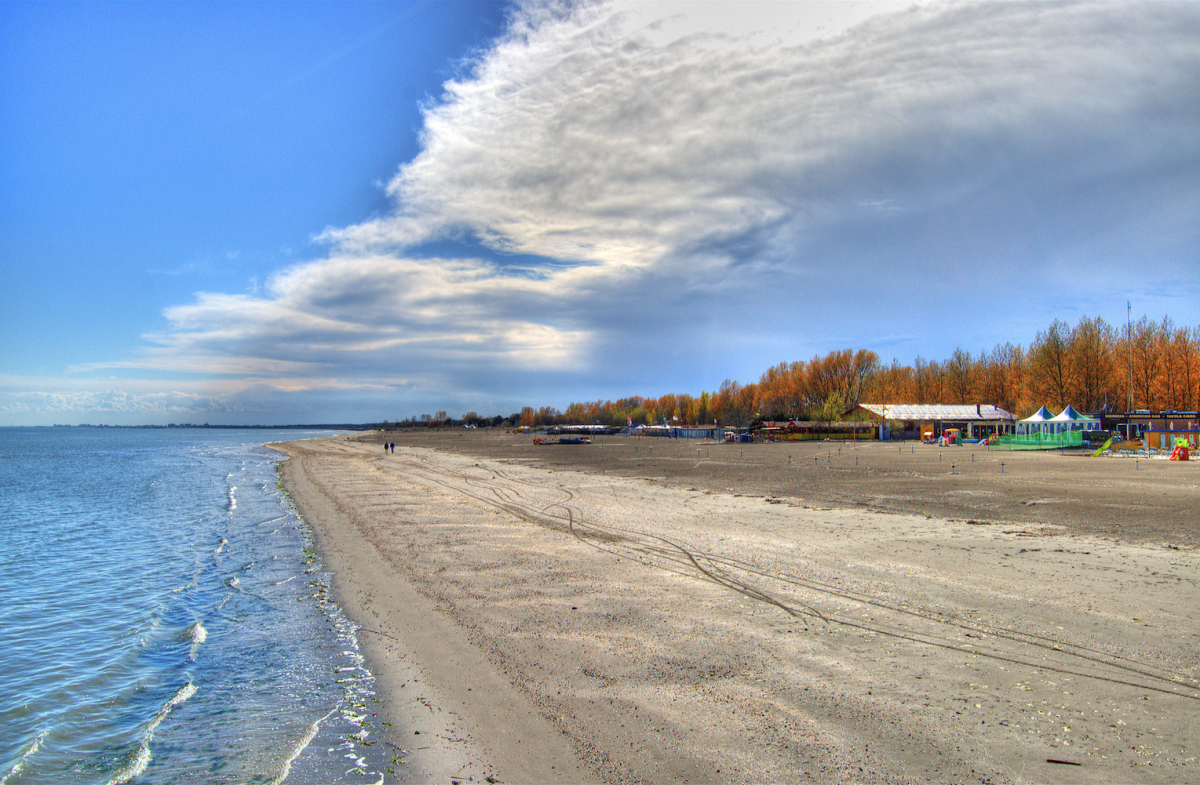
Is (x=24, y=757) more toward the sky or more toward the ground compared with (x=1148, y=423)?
more toward the ground

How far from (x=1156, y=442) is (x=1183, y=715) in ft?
190

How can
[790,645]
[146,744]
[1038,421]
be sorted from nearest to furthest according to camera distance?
[146,744] → [790,645] → [1038,421]

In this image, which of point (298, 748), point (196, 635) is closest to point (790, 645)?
point (298, 748)

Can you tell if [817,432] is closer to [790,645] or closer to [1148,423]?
[1148,423]

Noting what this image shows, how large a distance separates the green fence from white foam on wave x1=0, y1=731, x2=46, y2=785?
219 feet

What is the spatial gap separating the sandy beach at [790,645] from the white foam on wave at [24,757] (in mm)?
3529

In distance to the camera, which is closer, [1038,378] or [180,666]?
[180,666]

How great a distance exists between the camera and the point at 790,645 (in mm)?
7652

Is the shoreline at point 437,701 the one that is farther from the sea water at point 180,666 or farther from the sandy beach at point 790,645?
the sea water at point 180,666

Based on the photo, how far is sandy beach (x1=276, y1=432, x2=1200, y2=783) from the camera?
5.25 m

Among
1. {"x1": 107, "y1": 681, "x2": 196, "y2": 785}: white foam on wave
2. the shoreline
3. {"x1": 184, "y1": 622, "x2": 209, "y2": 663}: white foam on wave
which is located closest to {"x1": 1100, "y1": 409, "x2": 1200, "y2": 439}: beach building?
the shoreline

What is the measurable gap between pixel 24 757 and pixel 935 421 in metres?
90.6

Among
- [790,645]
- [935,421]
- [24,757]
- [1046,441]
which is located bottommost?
[24,757]

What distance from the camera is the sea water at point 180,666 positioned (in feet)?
19.4
